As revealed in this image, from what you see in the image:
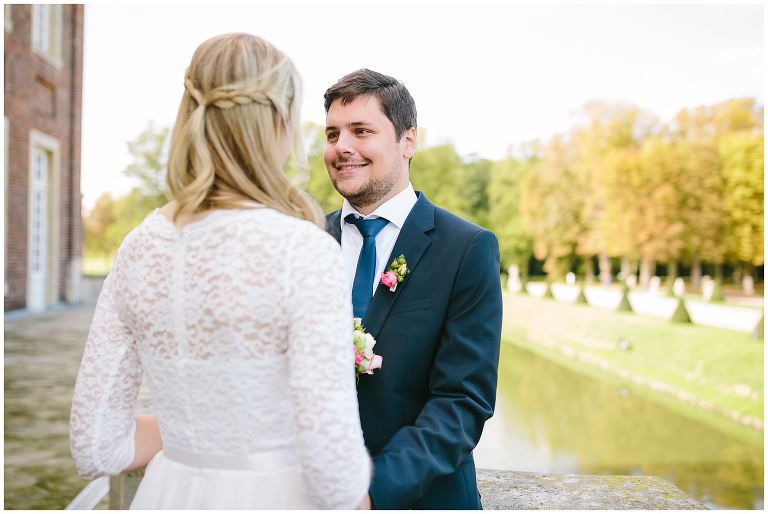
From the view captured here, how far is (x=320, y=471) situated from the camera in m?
1.33

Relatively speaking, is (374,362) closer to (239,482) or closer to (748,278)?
(239,482)

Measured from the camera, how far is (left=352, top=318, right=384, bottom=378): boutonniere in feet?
5.85

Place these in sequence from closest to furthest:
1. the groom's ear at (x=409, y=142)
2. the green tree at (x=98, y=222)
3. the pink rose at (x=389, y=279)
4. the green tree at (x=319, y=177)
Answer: the pink rose at (x=389, y=279) < the groom's ear at (x=409, y=142) < the green tree at (x=319, y=177) < the green tree at (x=98, y=222)

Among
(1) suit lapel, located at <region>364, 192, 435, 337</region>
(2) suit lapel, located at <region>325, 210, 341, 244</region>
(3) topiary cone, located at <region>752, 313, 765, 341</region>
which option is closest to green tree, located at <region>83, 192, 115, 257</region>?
(3) topiary cone, located at <region>752, 313, 765, 341</region>

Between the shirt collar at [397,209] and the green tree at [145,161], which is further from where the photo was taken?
the green tree at [145,161]

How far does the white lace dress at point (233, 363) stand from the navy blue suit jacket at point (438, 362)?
0.36 m

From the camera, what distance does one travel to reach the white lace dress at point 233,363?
1.32 metres

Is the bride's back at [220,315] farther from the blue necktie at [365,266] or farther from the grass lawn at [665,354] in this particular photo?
the grass lawn at [665,354]

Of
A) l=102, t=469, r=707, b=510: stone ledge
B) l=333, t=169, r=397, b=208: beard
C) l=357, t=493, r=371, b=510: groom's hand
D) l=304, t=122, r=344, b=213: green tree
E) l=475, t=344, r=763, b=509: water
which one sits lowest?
l=475, t=344, r=763, b=509: water

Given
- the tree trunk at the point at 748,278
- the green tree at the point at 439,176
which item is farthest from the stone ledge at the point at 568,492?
the tree trunk at the point at 748,278

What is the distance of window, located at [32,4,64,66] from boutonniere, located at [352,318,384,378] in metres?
16.2

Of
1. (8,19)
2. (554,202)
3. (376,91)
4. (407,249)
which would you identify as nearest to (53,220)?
(8,19)

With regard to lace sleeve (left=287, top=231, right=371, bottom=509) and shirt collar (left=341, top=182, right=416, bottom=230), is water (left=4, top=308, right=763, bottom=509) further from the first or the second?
lace sleeve (left=287, top=231, right=371, bottom=509)

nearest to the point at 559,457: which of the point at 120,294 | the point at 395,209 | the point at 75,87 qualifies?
the point at 395,209
